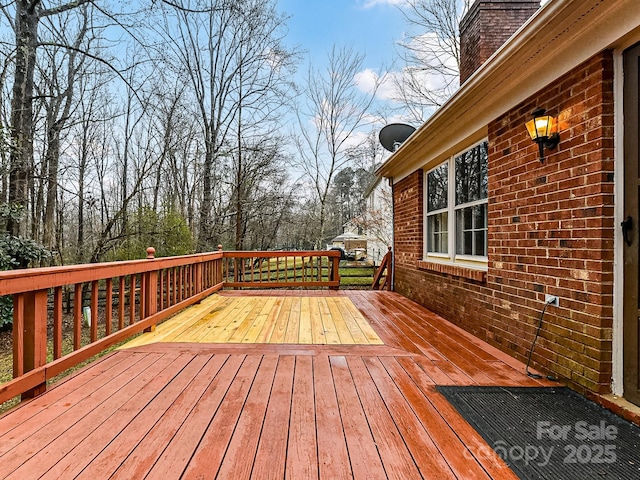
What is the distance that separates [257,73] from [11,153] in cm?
674

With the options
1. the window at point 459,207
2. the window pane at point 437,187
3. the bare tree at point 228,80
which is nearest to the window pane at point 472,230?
the window at point 459,207

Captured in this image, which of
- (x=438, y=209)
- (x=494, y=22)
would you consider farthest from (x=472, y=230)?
(x=494, y=22)

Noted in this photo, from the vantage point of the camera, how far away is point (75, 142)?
8.39 m

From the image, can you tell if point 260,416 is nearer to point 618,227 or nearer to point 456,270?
point 618,227

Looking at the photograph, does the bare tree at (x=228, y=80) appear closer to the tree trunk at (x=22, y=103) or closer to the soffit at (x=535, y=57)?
the tree trunk at (x=22, y=103)

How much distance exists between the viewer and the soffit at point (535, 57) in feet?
5.87

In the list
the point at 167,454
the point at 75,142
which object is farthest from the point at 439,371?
the point at 75,142

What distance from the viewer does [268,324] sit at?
148 inches

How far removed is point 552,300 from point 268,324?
2.72 m

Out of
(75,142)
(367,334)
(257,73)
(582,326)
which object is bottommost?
(367,334)

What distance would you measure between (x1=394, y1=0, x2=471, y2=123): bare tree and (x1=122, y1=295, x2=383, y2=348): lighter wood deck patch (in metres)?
8.54

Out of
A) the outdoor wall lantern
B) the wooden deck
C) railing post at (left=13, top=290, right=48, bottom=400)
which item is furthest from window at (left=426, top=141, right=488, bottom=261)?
railing post at (left=13, top=290, right=48, bottom=400)

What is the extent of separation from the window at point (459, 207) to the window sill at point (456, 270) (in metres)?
0.13

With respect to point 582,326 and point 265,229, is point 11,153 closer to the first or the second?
point 582,326
